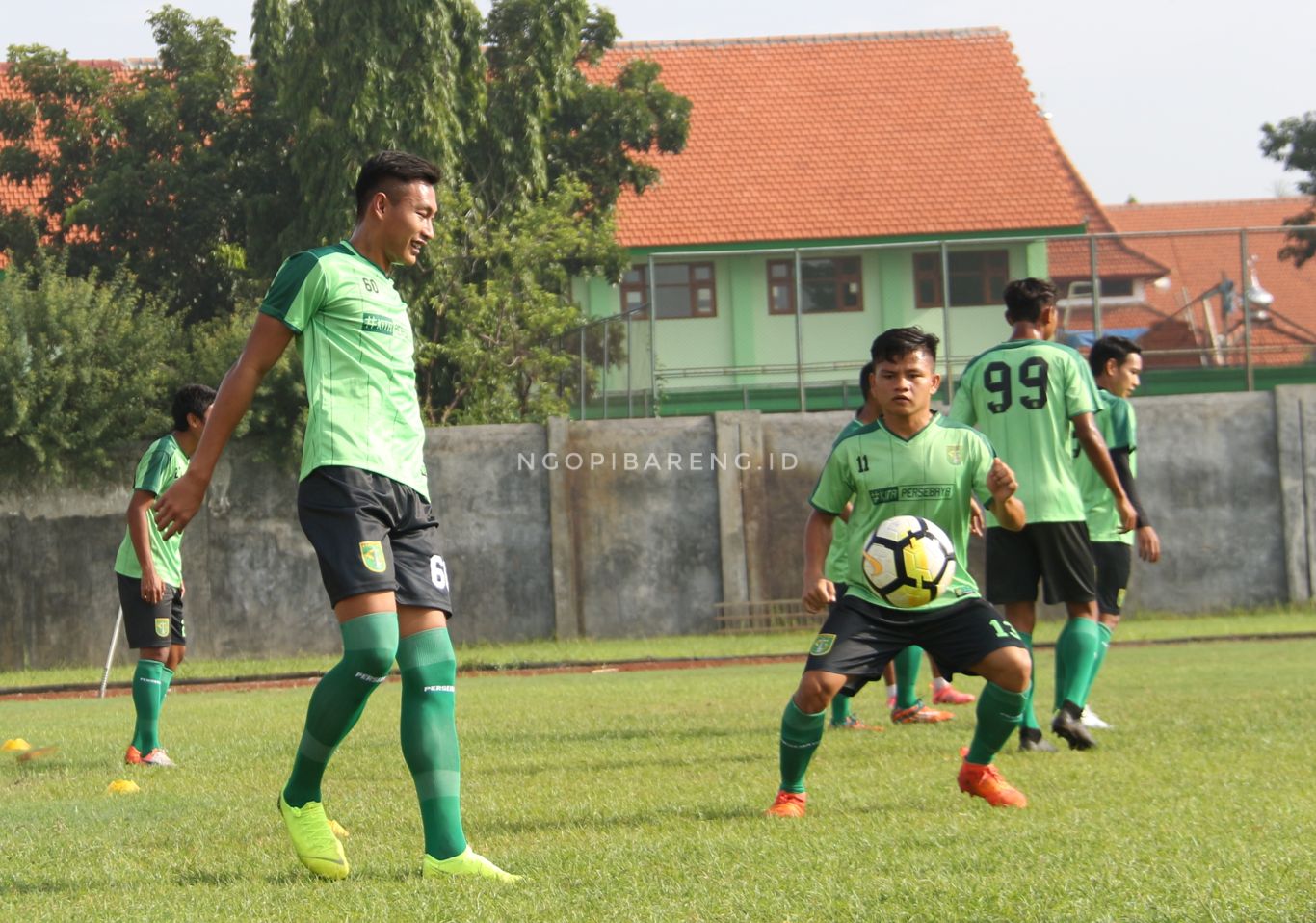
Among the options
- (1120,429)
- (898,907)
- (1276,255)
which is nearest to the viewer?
(898,907)

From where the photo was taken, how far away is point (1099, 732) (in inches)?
352

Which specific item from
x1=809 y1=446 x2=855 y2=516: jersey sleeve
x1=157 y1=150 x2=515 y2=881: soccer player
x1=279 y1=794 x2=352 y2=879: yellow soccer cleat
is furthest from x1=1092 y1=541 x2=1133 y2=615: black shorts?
x1=279 y1=794 x2=352 y2=879: yellow soccer cleat

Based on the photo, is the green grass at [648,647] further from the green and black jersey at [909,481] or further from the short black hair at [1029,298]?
the green and black jersey at [909,481]

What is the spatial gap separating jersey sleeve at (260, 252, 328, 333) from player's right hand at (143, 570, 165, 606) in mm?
4169

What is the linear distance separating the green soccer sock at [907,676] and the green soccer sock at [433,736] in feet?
16.4

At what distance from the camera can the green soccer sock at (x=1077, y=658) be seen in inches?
330

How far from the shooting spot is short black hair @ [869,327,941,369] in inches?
251

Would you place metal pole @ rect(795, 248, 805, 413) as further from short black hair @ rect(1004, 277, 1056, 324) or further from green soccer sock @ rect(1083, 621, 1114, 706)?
short black hair @ rect(1004, 277, 1056, 324)

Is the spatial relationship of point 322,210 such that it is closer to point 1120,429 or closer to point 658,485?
point 658,485

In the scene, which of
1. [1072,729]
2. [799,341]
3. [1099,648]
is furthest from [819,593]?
[799,341]

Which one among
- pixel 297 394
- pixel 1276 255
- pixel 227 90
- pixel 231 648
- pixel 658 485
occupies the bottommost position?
pixel 231 648

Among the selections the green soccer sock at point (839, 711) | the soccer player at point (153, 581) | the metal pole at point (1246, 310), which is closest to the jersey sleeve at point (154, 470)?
the soccer player at point (153, 581)

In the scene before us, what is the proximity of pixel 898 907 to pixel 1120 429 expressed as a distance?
6.04 metres

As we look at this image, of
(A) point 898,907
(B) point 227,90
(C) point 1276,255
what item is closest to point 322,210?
(B) point 227,90
